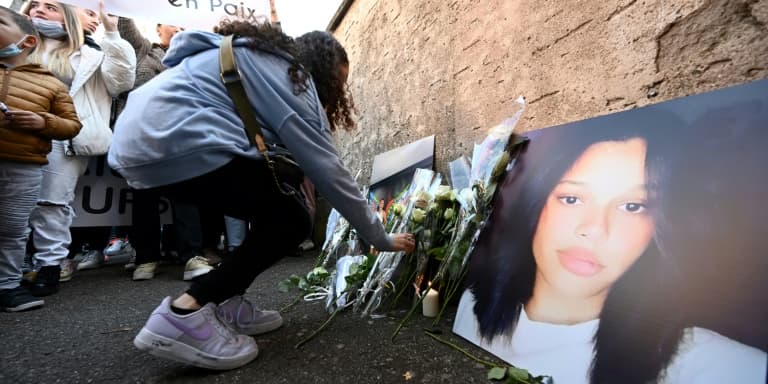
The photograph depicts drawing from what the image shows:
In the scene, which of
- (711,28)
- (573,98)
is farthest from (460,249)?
(711,28)

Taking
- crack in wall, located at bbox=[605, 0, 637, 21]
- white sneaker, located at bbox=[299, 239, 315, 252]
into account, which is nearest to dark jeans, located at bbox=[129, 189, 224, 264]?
white sneaker, located at bbox=[299, 239, 315, 252]

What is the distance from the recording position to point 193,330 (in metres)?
1.05

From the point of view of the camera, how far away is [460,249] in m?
1.37

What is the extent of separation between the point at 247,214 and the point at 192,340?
396mm

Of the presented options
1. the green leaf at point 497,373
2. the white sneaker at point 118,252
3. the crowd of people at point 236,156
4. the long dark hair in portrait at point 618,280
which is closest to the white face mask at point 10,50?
the crowd of people at point 236,156

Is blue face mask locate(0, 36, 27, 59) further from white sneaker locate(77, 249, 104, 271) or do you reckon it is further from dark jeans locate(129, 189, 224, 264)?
white sneaker locate(77, 249, 104, 271)

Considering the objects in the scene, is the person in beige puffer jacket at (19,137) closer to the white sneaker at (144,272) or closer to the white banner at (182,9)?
the white sneaker at (144,272)

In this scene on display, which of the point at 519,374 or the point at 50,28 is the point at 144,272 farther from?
the point at 519,374

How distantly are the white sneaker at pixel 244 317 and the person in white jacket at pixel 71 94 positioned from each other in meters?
1.48

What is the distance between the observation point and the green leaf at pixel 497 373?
921mm

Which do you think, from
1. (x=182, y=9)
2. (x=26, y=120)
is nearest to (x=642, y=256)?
(x=26, y=120)

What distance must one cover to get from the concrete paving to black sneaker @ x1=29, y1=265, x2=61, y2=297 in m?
0.37

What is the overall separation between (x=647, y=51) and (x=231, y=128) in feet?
4.14

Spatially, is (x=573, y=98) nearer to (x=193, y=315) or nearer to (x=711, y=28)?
(x=711, y=28)
